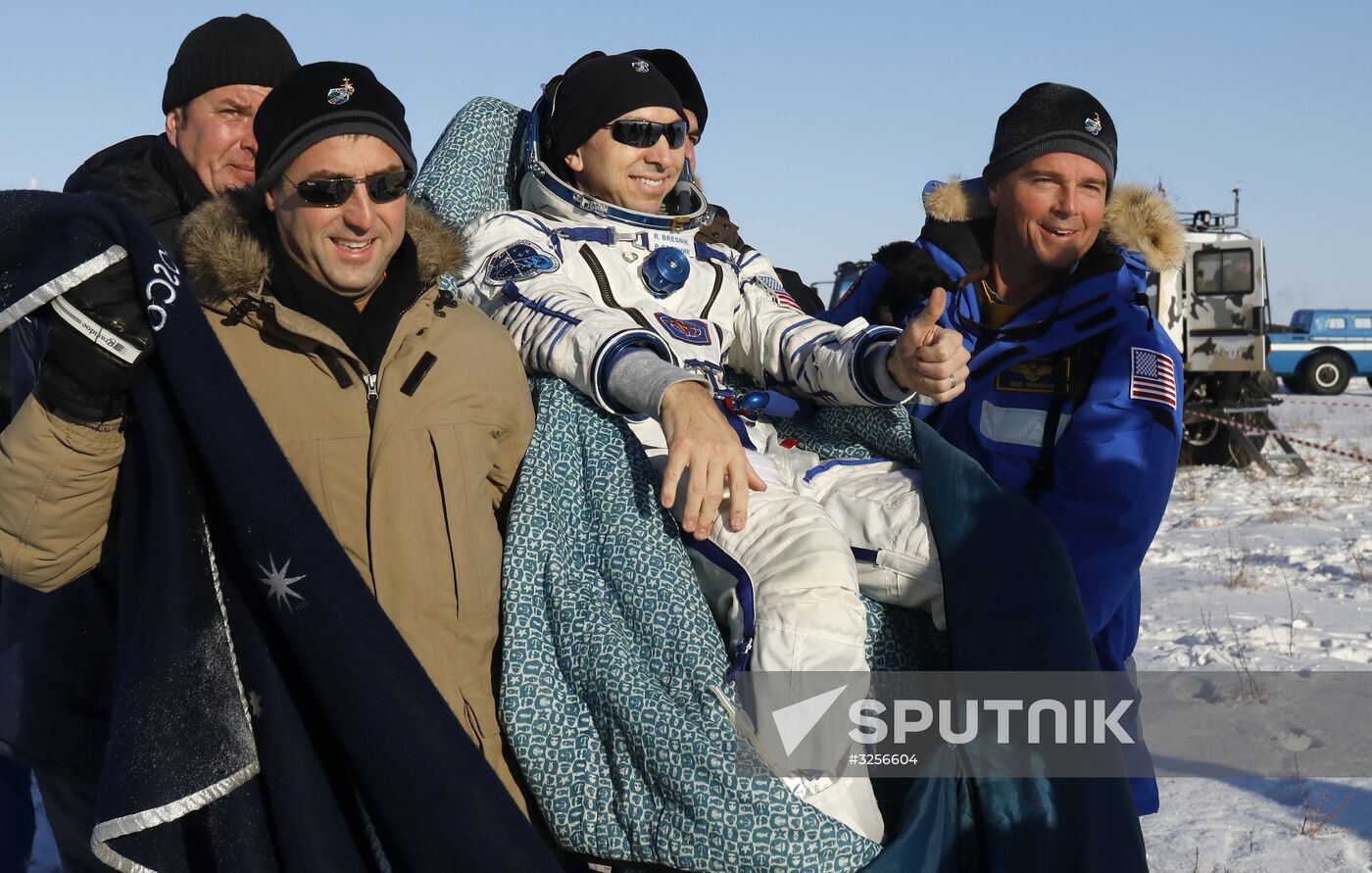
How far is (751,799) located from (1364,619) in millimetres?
5485

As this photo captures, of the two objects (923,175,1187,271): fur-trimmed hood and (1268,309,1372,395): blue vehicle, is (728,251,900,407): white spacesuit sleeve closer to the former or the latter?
(923,175,1187,271): fur-trimmed hood

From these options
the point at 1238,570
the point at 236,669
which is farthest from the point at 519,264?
the point at 1238,570

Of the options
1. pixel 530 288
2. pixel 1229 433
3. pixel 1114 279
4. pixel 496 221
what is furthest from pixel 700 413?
pixel 1229 433

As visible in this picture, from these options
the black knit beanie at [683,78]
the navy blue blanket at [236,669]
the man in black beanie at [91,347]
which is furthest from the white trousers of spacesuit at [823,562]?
the black knit beanie at [683,78]

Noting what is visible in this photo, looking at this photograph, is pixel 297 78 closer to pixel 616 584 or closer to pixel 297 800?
pixel 616 584

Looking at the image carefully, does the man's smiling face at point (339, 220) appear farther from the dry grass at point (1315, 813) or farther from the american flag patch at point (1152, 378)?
the dry grass at point (1315, 813)

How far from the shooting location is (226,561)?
1959 mm

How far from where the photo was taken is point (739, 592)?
208 cm

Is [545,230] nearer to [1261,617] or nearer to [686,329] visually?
[686,329]

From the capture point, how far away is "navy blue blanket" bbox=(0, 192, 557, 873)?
1.78 meters

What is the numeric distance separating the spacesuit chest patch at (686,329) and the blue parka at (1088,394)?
0.65 m

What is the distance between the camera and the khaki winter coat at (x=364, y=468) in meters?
1.97

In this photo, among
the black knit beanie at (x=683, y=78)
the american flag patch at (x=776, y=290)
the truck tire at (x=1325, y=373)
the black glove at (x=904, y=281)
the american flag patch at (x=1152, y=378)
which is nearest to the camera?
the american flag patch at (x=1152, y=378)

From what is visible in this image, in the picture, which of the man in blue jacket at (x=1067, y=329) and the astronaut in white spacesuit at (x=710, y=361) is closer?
the astronaut in white spacesuit at (x=710, y=361)
